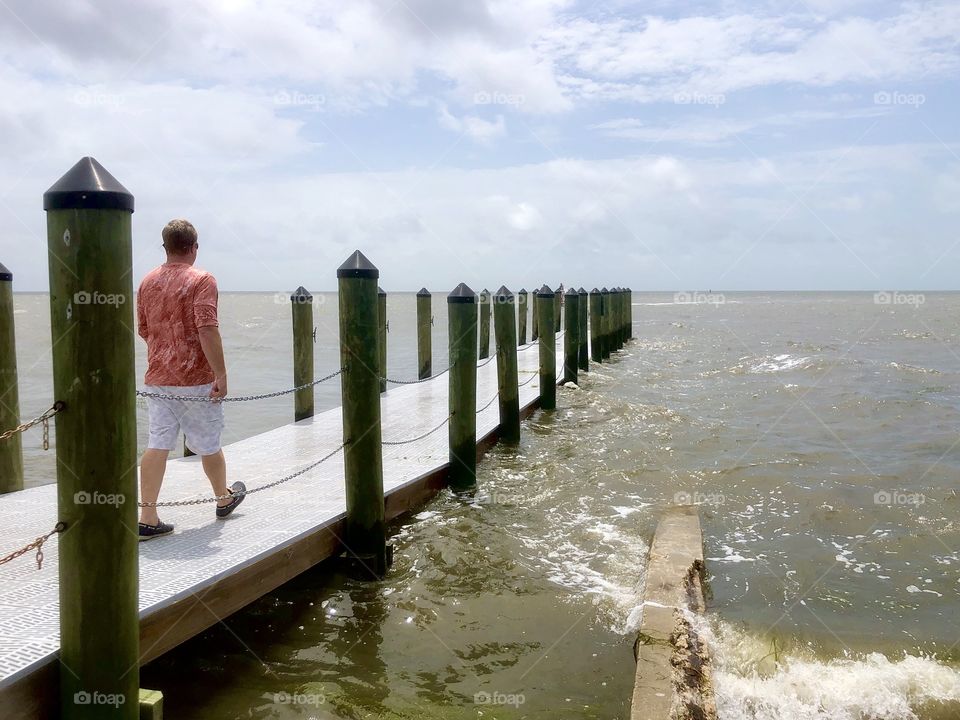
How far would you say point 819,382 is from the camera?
634 inches

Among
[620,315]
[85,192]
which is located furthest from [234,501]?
[620,315]

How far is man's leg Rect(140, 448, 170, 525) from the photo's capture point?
3.95 meters

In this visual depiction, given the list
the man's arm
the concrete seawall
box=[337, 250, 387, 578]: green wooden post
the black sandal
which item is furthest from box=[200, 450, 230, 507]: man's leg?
the concrete seawall

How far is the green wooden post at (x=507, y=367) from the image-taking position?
8.67 metres

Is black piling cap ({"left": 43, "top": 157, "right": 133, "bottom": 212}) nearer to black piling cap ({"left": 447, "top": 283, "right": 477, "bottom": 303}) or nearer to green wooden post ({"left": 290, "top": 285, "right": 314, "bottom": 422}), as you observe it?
black piling cap ({"left": 447, "top": 283, "right": 477, "bottom": 303})

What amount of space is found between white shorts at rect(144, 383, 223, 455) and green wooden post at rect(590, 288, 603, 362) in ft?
49.3

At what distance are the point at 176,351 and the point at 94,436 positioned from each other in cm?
162

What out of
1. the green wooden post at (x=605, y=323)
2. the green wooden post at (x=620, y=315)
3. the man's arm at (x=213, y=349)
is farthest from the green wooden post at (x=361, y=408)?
the green wooden post at (x=620, y=315)

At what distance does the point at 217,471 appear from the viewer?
14.3 feet

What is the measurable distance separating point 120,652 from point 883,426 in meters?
11.2

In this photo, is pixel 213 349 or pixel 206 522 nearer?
pixel 213 349

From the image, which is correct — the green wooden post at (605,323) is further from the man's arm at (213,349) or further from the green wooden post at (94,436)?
the green wooden post at (94,436)

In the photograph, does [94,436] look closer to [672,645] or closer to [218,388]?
[218,388]

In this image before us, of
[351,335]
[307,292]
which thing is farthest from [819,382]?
[351,335]
